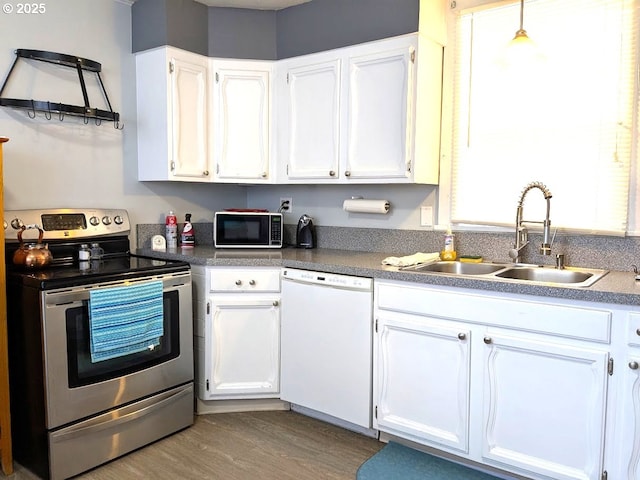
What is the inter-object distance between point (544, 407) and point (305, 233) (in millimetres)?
1720

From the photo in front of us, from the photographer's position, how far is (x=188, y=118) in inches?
116

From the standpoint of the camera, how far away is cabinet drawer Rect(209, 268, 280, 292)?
2.68m

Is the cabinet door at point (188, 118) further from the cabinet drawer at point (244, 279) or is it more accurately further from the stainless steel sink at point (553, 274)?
the stainless steel sink at point (553, 274)

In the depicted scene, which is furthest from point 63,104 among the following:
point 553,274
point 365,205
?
point 553,274

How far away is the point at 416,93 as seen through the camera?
255 centimetres

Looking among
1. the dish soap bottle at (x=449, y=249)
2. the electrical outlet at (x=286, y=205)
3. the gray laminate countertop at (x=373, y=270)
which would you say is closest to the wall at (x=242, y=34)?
the electrical outlet at (x=286, y=205)

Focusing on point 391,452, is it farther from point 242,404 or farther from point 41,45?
point 41,45

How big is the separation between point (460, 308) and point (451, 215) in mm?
790

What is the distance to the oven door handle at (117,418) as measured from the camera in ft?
7.07

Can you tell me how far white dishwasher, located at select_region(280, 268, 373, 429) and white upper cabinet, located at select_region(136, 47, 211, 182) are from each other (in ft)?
3.03

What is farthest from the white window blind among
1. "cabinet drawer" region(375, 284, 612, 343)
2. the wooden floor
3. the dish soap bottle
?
the wooden floor

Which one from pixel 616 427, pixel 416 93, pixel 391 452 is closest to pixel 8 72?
pixel 416 93

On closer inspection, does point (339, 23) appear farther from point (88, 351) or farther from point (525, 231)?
point (88, 351)

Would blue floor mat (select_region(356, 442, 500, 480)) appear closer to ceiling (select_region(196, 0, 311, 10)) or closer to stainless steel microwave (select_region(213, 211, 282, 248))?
stainless steel microwave (select_region(213, 211, 282, 248))
